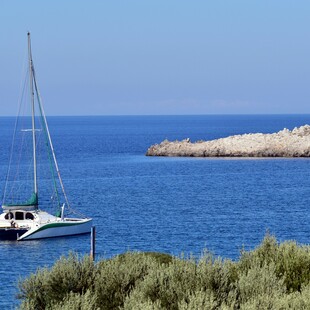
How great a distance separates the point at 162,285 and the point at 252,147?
114 metres

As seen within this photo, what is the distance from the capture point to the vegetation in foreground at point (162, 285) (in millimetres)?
21359

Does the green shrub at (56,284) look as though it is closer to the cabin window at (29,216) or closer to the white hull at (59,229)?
the white hull at (59,229)

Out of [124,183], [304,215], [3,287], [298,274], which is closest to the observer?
[298,274]

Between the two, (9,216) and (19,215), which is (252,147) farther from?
(9,216)

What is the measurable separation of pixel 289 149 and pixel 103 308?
111 meters

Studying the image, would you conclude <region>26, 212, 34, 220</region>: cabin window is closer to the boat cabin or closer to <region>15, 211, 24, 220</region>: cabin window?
the boat cabin

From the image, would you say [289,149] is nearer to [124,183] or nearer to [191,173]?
[191,173]

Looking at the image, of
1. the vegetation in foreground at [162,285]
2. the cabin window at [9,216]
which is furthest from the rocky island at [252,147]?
the vegetation in foreground at [162,285]

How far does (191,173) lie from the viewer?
4328 inches

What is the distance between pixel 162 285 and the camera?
23.0 meters

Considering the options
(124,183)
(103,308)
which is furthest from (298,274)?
(124,183)

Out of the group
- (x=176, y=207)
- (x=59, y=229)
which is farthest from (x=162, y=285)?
(x=176, y=207)

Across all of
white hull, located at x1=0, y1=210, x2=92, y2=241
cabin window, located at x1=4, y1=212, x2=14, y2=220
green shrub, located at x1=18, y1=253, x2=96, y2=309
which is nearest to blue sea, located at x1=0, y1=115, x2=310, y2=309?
white hull, located at x1=0, y1=210, x2=92, y2=241

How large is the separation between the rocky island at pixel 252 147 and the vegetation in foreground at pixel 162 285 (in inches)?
4209
